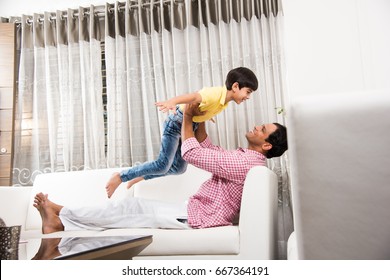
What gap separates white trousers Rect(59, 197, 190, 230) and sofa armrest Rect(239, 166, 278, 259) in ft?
1.05

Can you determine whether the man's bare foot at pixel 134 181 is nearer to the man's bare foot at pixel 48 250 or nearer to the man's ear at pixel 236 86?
the man's ear at pixel 236 86

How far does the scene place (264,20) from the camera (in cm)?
250

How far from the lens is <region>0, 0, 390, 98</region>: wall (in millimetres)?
2381

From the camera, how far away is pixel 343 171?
54 centimetres

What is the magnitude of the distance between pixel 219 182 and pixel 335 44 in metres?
1.37

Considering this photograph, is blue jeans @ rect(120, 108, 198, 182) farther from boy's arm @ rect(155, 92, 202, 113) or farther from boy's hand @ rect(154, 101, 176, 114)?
boy's hand @ rect(154, 101, 176, 114)

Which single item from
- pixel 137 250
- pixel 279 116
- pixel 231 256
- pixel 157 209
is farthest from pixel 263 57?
pixel 137 250

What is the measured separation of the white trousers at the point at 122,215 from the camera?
1.63m

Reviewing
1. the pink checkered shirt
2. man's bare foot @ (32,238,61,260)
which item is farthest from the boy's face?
man's bare foot @ (32,238,61,260)

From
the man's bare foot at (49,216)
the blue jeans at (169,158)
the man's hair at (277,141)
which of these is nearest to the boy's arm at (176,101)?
the blue jeans at (169,158)

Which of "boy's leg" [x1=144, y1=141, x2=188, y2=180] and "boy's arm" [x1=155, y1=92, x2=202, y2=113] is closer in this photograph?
"boy's arm" [x1=155, y1=92, x2=202, y2=113]

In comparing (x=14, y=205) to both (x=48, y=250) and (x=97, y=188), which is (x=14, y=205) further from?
(x=48, y=250)
